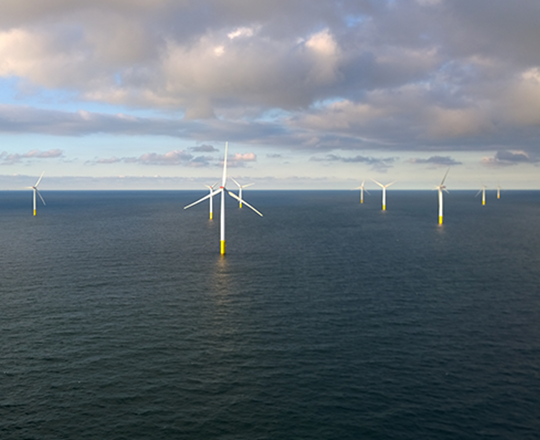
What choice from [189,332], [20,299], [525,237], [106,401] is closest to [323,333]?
[189,332]

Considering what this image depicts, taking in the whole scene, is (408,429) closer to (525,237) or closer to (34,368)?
(34,368)

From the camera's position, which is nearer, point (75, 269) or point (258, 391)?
point (258, 391)

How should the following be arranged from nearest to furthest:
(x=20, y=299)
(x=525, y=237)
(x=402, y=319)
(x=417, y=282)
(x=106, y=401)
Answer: (x=106, y=401), (x=402, y=319), (x=20, y=299), (x=417, y=282), (x=525, y=237)

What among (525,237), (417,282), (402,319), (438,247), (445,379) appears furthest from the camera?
(525,237)

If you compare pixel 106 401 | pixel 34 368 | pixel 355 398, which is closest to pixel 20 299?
pixel 34 368

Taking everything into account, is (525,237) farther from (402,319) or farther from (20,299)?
(20,299)

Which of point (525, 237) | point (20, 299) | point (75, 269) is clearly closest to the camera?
point (20, 299)
